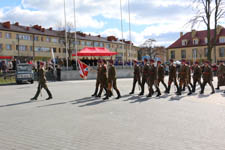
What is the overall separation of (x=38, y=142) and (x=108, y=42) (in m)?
83.8

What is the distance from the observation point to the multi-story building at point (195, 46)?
63562 millimetres

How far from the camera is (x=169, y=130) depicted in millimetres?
5875

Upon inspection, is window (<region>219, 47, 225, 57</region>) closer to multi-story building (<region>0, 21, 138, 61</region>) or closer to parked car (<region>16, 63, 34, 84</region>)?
multi-story building (<region>0, 21, 138, 61</region>)

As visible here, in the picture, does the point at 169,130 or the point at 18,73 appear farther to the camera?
the point at 18,73

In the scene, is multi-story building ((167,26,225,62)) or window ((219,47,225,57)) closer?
window ((219,47,225,57))

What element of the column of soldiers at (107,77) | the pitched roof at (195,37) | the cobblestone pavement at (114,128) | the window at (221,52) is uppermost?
the pitched roof at (195,37)

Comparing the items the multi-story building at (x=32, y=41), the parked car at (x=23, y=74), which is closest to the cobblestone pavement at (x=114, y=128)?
the parked car at (x=23, y=74)

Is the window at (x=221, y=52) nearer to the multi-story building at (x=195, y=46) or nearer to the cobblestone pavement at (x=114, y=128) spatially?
the multi-story building at (x=195, y=46)

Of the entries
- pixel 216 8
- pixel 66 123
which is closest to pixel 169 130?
pixel 66 123

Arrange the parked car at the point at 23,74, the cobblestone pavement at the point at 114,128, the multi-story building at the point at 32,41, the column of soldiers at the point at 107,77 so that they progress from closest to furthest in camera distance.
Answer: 1. the cobblestone pavement at the point at 114,128
2. the column of soldiers at the point at 107,77
3. the parked car at the point at 23,74
4. the multi-story building at the point at 32,41

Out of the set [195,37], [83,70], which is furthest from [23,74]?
[195,37]

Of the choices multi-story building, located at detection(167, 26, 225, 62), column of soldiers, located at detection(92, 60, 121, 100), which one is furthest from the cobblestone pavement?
multi-story building, located at detection(167, 26, 225, 62)

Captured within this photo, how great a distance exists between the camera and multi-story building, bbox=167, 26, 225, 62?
6356cm

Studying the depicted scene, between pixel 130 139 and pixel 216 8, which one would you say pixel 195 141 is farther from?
pixel 216 8
